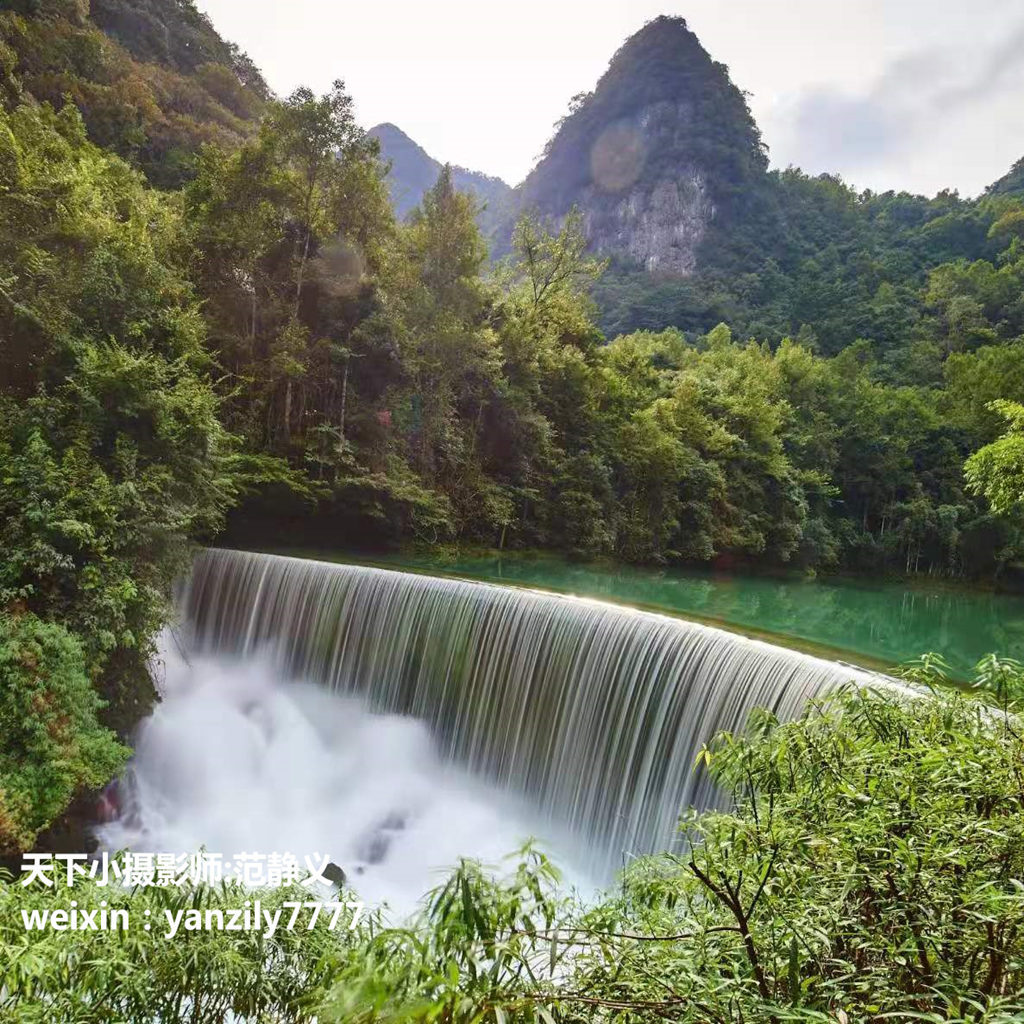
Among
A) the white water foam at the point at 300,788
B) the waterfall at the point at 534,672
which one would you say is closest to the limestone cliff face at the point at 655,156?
the waterfall at the point at 534,672

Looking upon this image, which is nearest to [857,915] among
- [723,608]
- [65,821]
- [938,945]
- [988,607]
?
[938,945]

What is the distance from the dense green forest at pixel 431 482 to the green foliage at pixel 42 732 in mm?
28

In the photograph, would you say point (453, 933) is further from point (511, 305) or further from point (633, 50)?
point (633, 50)

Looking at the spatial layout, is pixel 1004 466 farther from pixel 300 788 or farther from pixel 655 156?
pixel 655 156

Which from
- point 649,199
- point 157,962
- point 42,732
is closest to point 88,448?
point 42,732

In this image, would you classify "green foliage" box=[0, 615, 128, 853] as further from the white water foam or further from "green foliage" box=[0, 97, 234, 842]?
the white water foam

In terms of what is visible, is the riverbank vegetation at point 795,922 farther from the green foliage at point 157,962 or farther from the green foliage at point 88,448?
the green foliage at point 88,448

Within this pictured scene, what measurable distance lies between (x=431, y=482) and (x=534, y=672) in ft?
26.0

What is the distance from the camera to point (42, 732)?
5.29 m

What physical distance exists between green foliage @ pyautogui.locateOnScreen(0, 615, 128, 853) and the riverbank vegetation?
12.0 ft

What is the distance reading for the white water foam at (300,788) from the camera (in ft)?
22.4

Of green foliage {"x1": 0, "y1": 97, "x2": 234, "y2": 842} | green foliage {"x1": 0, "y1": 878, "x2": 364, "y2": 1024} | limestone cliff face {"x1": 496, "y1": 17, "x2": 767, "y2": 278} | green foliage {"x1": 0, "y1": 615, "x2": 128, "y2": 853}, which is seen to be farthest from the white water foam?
limestone cliff face {"x1": 496, "y1": 17, "x2": 767, "y2": 278}

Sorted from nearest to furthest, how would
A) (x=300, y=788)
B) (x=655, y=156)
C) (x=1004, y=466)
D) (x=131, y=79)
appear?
(x=300, y=788)
(x=1004, y=466)
(x=131, y=79)
(x=655, y=156)

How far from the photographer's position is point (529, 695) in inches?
306
